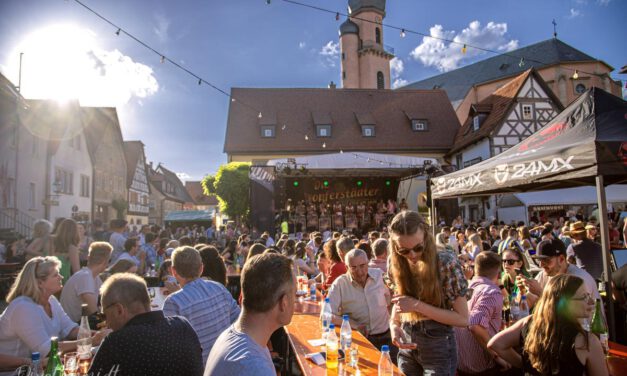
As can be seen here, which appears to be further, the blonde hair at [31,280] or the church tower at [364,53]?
the church tower at [364,53]

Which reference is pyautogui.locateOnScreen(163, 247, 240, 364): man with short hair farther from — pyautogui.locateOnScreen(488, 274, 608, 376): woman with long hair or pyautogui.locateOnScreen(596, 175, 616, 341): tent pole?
pyautogui.locateOnScreen(596, 175, 616, 341): tent pole

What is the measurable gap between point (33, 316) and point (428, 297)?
10.6 ft

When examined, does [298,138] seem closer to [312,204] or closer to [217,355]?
[312,204]

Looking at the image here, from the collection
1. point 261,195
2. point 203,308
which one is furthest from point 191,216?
point 203,308

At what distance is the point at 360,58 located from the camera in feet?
147

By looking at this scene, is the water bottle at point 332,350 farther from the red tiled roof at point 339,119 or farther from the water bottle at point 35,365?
the red tiled roof at point 339,119

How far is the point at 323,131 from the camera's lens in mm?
32438

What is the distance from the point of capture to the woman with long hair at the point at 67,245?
6117mm

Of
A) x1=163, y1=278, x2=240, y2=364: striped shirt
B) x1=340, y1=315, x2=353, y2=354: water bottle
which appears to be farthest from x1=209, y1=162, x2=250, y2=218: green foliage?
x1=340, y1=315, x2=353, y2=354: water bottle

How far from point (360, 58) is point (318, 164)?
30000 mm

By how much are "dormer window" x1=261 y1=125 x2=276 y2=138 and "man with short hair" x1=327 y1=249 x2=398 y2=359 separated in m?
27.9

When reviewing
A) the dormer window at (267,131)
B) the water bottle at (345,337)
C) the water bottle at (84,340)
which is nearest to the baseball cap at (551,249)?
the water bottle at (345,337)

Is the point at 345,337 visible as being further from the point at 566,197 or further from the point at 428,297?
the point at 566,197

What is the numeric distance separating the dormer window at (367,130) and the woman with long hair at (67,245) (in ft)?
91.5
